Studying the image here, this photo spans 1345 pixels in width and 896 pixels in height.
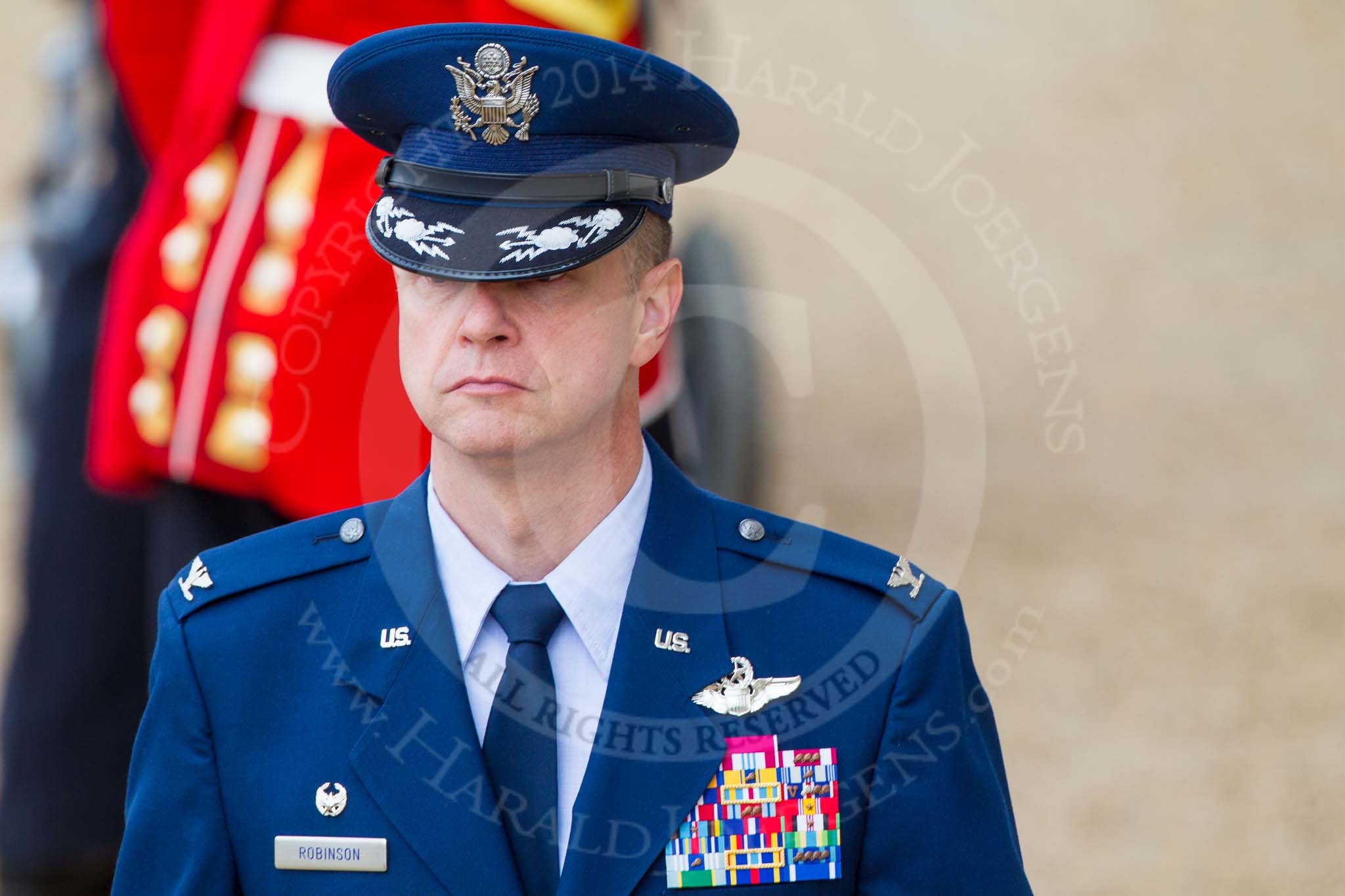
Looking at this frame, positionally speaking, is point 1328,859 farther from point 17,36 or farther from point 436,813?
point 17,36

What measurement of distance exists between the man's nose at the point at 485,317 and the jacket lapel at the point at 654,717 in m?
0.28

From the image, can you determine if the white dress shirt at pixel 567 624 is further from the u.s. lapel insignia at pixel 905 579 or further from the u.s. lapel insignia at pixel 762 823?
the u.s. lapel insignia at pixel 905 579

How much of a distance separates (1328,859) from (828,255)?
14.9 ft

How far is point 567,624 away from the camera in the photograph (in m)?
1.84

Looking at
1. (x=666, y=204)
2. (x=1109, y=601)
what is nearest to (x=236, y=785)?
(x=666, y=204)

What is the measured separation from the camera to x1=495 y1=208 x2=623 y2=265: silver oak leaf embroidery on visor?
68.0 inches

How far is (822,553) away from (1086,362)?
5.72m

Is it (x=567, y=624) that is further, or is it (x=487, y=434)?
(x=567, y=624)

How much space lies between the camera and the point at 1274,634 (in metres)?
5.34

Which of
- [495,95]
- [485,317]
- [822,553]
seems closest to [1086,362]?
[822,553]

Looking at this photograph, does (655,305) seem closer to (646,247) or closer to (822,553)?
(646,247)

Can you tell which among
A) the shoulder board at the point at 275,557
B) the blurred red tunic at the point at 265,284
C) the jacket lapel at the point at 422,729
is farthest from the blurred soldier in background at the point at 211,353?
the jacket lapel at the point at 422,729

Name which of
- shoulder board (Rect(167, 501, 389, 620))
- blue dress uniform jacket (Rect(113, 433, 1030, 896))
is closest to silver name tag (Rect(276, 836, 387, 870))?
blue dress uniform jacket (Rect(113, 433, 1030, 896))

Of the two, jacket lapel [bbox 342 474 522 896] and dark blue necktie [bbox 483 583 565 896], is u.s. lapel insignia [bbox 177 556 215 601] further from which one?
dark blue necktie [bbox 483 583 565 896]
